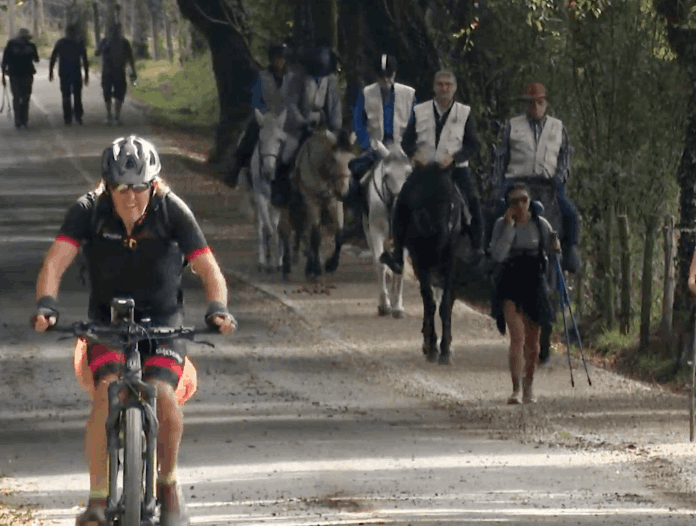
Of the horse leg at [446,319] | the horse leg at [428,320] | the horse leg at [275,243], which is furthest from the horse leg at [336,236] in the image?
the horse leg at [446,319]

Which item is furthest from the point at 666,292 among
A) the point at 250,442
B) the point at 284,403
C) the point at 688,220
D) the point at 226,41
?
the point at 226,41

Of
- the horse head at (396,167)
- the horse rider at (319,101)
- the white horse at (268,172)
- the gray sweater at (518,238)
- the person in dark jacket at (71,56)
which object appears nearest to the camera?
the gray sweater at (518,238)

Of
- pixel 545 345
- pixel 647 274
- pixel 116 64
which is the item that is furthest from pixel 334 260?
pixel 116 64

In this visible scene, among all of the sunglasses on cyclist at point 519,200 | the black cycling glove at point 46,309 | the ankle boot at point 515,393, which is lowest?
the ankle boot at point 515,393

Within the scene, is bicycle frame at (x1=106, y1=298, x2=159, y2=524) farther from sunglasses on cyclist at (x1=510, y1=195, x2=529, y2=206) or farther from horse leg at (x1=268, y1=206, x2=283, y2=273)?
horse leg at (x1=268, y1=206, x2=283, y2=273)

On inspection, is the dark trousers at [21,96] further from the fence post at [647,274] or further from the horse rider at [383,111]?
the fence post at [647,274]

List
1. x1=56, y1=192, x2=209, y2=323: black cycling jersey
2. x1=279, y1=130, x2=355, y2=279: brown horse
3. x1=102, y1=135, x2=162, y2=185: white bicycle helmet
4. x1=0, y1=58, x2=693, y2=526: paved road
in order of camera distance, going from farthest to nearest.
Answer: x1=279, y1=130, x2=355, y2=279: brown horse → x1=0, y1=58, x2=693, y2=526: paved road → x1=56, y1=192, x2=209, y2=323: black cycling jersey → x1=102, y1=135, x2=162, y2=185: white bicycle helmet

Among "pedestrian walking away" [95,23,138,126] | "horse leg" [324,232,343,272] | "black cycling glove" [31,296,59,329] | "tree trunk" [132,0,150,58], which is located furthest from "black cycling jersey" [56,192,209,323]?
"tree trunk" [132,0,150,58]

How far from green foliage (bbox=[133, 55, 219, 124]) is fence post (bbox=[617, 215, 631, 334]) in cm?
3000

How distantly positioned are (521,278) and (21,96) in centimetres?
2991

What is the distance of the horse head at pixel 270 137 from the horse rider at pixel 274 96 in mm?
69

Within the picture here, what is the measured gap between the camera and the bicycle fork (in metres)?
8.10

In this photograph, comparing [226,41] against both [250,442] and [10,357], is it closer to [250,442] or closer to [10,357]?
[10,357]

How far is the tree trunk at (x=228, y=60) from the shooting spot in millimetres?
36062
